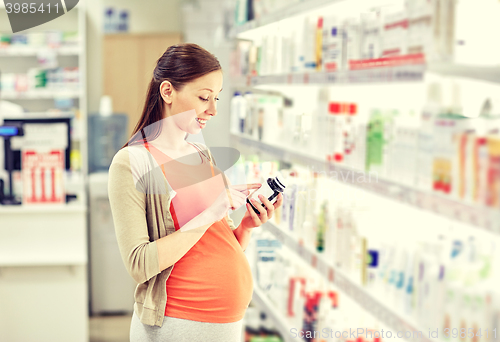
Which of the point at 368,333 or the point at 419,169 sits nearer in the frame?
the point at 419,169

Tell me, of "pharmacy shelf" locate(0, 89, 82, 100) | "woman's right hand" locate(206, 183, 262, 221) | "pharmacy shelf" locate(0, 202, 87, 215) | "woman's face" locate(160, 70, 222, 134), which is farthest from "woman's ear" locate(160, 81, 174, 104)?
"pharmacy shelf" locate(0, 89, 82, 100)

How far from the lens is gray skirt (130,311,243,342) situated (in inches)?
61.6

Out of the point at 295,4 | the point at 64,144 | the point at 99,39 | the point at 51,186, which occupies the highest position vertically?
the point at 99,39

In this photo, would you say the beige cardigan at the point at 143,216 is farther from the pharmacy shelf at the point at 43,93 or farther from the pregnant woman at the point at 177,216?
the pharmacy shelf at the point at 43,93

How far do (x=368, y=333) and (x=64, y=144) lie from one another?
2711 mm

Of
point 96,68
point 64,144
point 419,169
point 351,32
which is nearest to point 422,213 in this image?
point 419,169

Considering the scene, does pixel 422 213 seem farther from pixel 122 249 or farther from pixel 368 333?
pixel 122 249

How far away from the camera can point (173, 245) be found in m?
1.49

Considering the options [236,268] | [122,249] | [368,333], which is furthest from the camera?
[368,333]

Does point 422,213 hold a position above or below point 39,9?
below

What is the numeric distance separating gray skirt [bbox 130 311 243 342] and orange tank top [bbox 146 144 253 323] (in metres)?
0.02

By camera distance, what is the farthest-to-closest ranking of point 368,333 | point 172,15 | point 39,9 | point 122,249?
point 172,15 < point 39,9 < point 368,333 < point 122,249

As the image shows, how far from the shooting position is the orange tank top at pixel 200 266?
1562 mm

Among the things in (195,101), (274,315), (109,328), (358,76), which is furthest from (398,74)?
→ (109,328)
